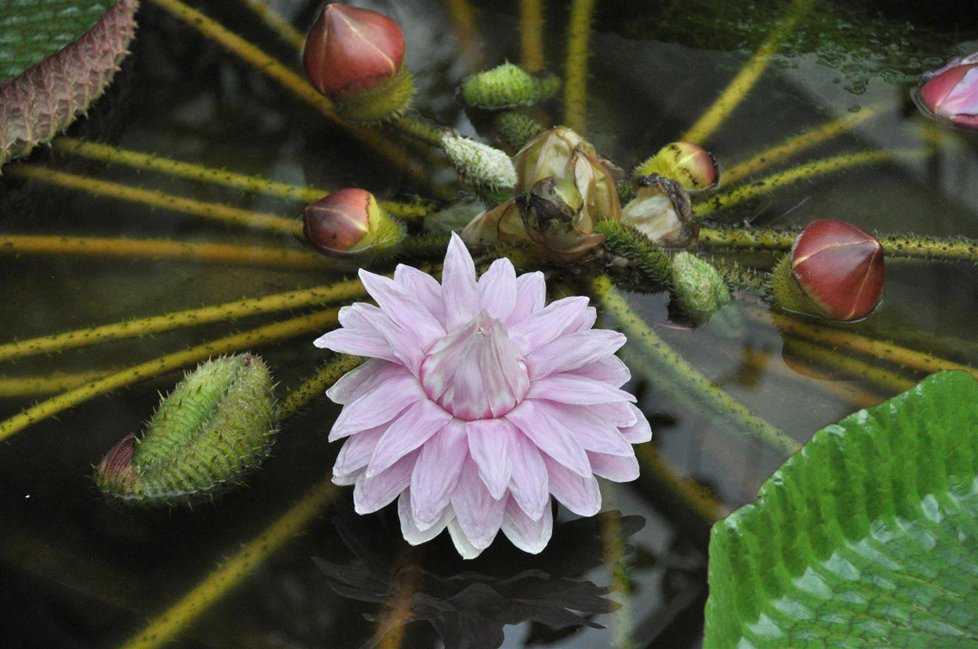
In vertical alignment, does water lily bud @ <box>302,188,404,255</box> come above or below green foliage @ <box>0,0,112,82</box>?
below

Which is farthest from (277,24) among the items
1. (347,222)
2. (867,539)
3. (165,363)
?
(867,539)

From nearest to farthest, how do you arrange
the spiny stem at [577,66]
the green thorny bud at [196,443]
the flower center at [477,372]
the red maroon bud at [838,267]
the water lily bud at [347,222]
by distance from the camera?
the flower center at [477,372]
the green thorny bud at [196,443]
the red maroon bud at [838,267]
the water lily bud at [347,222]
the spiny stem at [577,66]

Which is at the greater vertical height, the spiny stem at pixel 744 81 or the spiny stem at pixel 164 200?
the spiny stem at pixel 744 81

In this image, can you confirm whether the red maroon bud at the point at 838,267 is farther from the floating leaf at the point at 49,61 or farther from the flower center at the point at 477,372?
the floating leaf at the point at 49,61

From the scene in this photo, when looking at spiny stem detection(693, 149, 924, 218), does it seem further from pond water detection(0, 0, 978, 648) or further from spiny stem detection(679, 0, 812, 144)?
spiny stem detection(679, 0, 812, 144)

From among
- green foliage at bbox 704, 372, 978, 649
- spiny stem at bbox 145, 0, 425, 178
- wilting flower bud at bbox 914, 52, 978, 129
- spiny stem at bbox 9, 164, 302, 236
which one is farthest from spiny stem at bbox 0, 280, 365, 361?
wilting flower bud at bbox 914, 52, 978, 129

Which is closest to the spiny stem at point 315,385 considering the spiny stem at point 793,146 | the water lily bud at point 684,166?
the water lily bud at point 684,166
